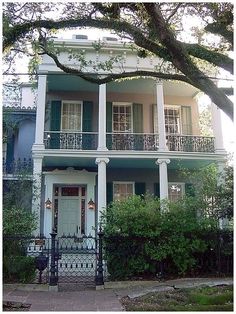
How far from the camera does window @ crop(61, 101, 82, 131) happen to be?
49.4ft

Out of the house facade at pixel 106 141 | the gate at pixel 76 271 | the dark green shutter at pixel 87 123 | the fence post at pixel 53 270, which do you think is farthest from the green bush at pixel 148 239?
the dark green shutter at pixel 87 123

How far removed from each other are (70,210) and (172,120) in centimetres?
568

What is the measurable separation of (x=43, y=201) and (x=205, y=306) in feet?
30.6

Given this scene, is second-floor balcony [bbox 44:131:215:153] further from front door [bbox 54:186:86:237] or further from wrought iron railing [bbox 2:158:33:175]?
front door [bbox 54:186:86:237]

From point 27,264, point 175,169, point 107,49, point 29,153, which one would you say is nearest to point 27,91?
point 29,153

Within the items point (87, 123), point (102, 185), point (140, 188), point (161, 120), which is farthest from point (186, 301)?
point (87, 123)

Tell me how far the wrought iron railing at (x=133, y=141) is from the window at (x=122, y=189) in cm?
177

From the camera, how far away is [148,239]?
9.23 meters

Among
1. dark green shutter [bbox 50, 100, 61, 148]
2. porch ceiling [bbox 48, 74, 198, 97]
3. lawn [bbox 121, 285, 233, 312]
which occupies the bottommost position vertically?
lawn [bbox 121, 285, 233, 312]

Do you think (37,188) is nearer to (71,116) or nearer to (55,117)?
(55,117)

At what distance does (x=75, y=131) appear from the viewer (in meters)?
14.8

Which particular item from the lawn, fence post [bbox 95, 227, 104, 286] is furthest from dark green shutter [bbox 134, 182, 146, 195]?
the lawn

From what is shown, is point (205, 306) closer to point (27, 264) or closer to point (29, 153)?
point (27, 264)

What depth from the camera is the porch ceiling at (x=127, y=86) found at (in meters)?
14.2
